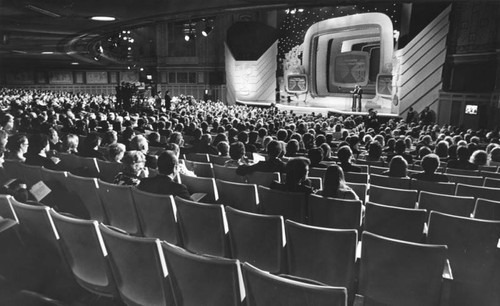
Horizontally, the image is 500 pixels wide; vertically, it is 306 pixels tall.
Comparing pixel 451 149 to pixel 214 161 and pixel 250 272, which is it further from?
pixel 250 272

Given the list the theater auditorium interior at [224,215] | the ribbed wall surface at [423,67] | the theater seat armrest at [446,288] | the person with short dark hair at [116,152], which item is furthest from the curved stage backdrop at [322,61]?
the theater seat armrest at [446,288]

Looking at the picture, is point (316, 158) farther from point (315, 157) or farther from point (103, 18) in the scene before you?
point (103, 18)

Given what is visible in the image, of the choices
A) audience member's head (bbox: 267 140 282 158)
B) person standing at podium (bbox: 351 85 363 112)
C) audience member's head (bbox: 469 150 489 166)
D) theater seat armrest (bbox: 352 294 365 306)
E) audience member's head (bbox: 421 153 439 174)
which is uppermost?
person standing at podium (bbox: 351 85 363 112)

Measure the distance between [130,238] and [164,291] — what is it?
0.38m

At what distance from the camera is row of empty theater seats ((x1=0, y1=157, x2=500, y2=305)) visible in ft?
6.83

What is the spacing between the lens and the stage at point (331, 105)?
19875 mm

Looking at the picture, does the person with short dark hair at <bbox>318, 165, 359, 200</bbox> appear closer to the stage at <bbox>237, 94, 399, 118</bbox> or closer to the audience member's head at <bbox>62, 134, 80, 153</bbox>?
the audience member's head at <bbox>62, 134, 80, 153</bbox>

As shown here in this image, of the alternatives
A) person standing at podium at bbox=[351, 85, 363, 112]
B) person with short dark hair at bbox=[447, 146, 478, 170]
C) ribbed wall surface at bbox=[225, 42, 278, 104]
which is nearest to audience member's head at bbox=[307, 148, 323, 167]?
person with short dark hair at bbox=[447, 146, 478, 170]

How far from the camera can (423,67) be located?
16.9 metres

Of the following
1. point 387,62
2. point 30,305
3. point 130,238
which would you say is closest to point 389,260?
point 130,238

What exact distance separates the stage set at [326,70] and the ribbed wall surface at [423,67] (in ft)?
4.26

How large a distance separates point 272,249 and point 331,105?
72.2 ft

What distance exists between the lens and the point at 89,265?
2703mm

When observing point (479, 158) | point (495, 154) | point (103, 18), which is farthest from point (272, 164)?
point (103, 18)
